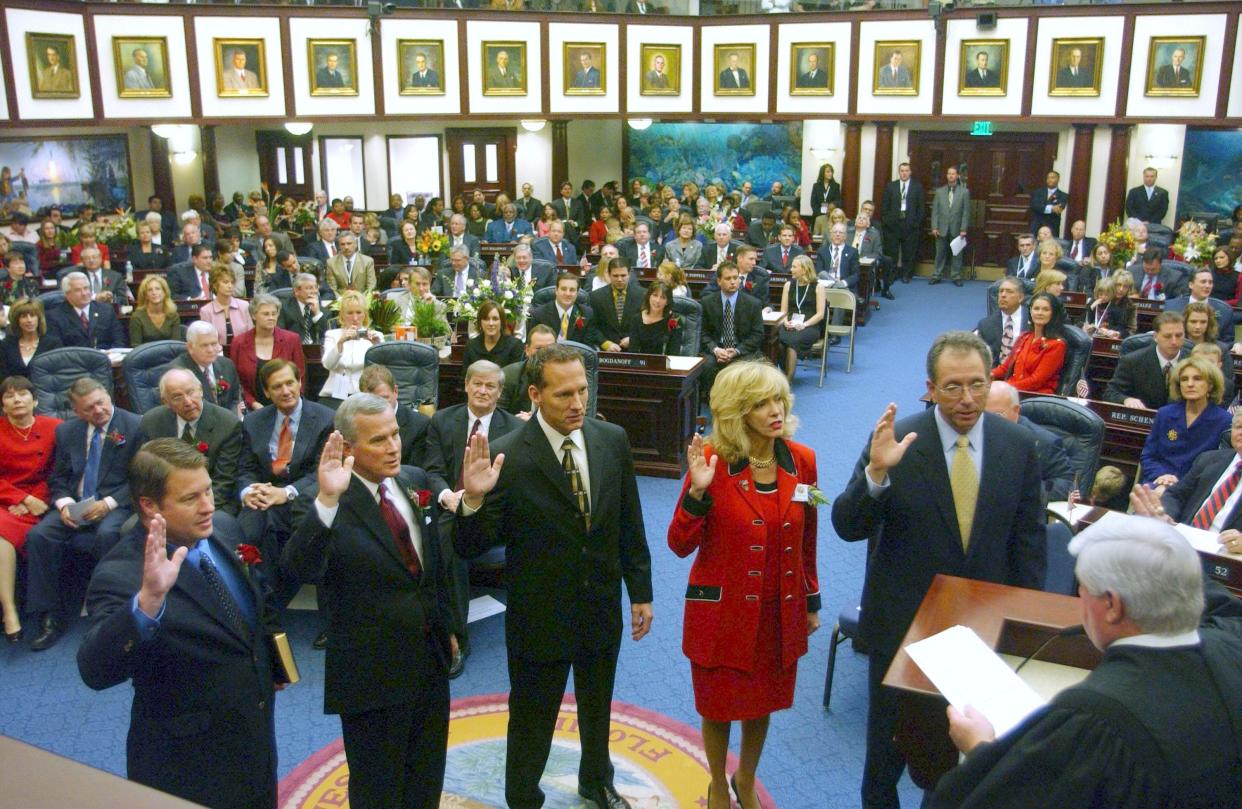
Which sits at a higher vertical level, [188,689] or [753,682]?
[188,689]

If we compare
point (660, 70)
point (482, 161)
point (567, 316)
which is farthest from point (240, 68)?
point (567, 316)

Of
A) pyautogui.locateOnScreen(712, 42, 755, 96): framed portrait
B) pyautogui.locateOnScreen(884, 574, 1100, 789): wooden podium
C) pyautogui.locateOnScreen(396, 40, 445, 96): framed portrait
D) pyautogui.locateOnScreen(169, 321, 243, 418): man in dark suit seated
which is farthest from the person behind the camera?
pyautogui.locateOnScreen(712, 42, 755, 96): framed portrait

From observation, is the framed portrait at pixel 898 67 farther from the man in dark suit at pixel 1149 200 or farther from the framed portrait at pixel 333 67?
the framed portrait at pixel 333 67

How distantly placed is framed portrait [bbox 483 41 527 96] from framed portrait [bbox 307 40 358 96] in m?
2.14

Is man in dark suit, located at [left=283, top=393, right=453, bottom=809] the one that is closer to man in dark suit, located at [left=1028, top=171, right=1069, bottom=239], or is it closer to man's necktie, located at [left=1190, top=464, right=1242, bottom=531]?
man's necktie, located at [left=1190, top=464, right=1242, bottom=531]

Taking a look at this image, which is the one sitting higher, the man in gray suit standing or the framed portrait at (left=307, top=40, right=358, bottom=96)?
the framed portrait at (left=307, top=40, right=358, bottom=96)

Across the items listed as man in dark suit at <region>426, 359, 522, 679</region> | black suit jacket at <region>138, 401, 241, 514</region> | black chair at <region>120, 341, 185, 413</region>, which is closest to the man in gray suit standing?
man in dark suit at <region>426, 359, 522, 679</region>

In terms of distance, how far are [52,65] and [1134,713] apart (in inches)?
580

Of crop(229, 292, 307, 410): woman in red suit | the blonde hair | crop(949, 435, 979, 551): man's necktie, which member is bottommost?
crop(229, 292, 307, 410): woman in red suit

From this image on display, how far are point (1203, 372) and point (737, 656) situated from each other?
4.04m

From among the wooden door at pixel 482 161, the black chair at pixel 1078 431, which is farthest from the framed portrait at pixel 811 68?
the black chair at pixel 1078 431

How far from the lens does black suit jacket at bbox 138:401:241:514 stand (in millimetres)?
5953

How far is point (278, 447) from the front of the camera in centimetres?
603

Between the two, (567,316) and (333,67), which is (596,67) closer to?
(333,67)
